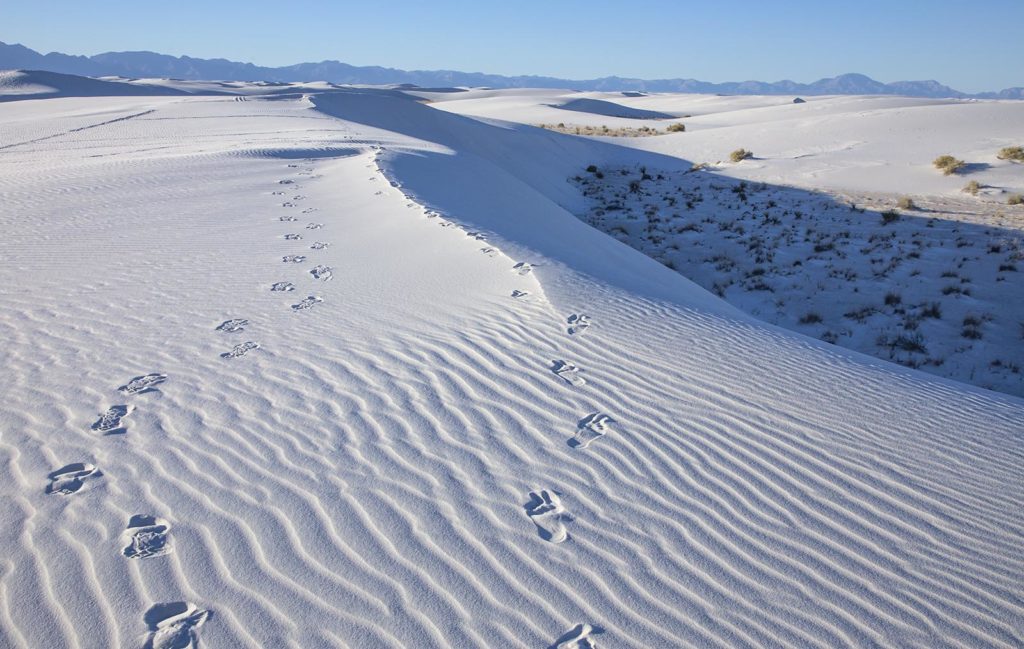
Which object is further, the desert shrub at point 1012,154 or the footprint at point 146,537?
the desert shrub at point 1012,154

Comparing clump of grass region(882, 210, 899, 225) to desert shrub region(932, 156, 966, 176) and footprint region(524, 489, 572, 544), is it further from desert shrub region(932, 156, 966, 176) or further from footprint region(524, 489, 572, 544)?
footprint region(524, 489, 572, 544)

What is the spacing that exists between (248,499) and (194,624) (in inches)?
25.9

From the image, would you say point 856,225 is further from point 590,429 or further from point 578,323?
point 590,429

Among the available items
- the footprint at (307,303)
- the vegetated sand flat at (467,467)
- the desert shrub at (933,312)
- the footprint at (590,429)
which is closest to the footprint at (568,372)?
the vegetated sand flat at (467,467)

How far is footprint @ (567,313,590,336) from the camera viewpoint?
446 centimetres

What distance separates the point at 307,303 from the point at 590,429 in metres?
2.72

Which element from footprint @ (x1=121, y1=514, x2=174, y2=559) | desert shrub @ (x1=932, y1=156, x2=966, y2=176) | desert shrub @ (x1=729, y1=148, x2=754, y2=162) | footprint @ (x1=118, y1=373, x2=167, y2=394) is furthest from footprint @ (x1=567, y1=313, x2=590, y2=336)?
desert shrub @ (x1=729, y1=148, x2=754, y2=162)

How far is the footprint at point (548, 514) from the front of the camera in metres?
2.59

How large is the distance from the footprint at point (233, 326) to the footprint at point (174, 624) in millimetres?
2558

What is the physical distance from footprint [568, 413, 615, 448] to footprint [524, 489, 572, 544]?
421mm

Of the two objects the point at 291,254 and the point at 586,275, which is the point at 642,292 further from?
the point at 291,254


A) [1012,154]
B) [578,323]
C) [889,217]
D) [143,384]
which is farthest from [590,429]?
[1012,154]

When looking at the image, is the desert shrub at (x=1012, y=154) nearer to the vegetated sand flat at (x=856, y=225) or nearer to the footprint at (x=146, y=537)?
the vegetated sand flat at (x=856, y=225)

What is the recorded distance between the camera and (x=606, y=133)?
99.8ft
